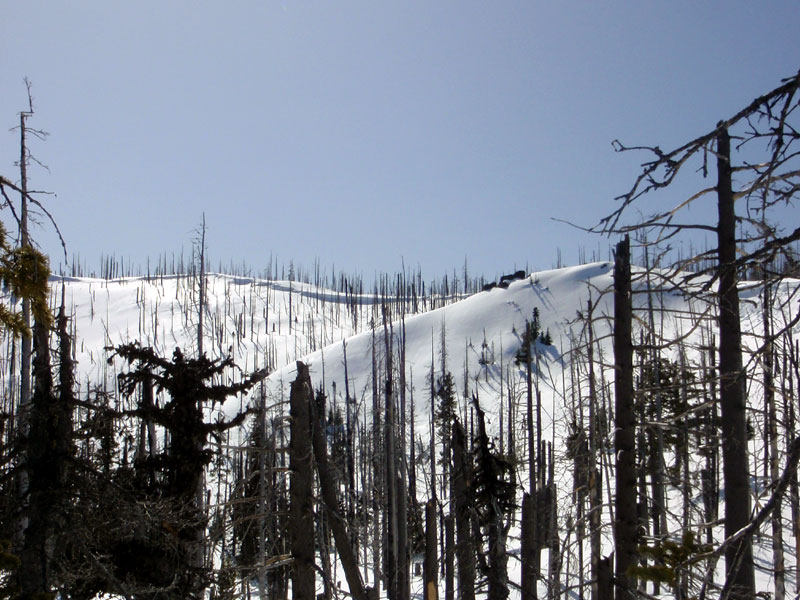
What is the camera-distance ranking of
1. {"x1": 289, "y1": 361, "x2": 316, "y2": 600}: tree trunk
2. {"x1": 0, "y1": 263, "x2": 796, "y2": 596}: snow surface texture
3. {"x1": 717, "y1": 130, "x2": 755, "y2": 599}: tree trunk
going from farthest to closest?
{"x1": 0, "y1": 263, "x2": 796, "y2": 596}: snow surface texture
{"x1": 289, "y1": 361, "x2": 316, "y2": 600}: tree trunk
{"x1": 717, "y1": 130, "x2": 755, "y2": 599}: tree trunk

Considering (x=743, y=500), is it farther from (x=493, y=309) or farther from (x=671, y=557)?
(x=493, y=309)

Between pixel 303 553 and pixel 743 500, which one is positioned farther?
pixel 303 553

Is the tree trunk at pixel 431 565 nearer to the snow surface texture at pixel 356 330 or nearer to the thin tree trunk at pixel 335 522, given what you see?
the thin tree trunk at pixel 335 522

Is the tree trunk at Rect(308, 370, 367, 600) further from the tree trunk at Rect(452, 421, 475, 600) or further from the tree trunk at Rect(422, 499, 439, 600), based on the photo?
the tree trunk at Rect(422, 499, 439, 600)

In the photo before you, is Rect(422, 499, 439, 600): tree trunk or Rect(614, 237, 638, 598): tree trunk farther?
Rect(422, 499, 439, 600): tree trunk

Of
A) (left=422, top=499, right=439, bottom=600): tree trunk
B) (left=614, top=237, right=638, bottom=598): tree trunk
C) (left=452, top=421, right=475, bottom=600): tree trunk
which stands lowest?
(left=422, top=499, right=439, bottom=600): tree trunk

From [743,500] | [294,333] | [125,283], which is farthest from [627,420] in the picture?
[125,283]

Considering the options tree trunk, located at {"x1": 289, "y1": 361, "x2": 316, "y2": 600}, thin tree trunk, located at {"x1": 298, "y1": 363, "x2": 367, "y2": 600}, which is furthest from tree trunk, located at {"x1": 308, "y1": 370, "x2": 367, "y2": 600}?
tree trunk, located at {"x1": 289, "y1": 361, "x2": 316, "y2": 600}

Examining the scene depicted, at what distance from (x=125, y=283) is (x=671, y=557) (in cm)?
14742

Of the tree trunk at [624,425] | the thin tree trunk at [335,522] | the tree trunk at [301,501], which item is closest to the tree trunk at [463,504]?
the thin tree trunk at [335,522]

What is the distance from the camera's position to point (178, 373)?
1194 centimetres

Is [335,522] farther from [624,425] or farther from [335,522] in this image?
[624,425]

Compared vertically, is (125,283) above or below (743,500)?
above

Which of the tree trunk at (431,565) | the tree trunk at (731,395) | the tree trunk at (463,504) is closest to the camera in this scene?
the tree trunk at (731,395)
